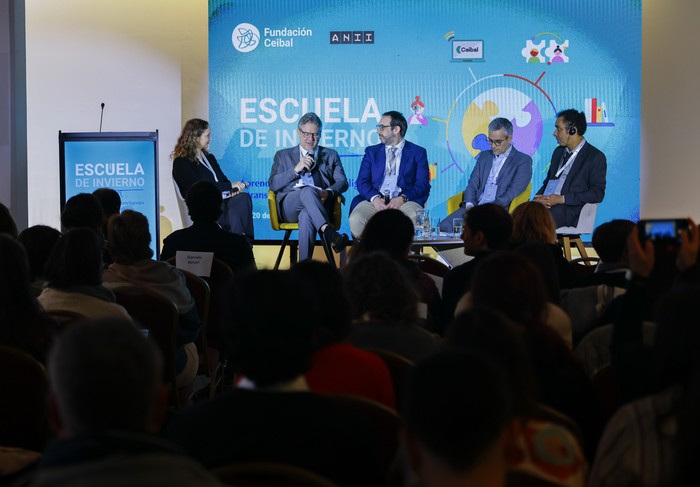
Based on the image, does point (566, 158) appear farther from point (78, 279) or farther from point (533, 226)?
point (78, 279)

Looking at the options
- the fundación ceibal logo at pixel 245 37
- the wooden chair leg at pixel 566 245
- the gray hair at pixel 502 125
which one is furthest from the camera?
the fundación ceibal logo at pixel 245 37

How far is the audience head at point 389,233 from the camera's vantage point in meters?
4.09

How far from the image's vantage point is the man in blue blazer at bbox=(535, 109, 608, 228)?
9898 mm

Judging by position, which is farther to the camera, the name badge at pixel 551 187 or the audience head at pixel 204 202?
the name badge at pixel 551 187

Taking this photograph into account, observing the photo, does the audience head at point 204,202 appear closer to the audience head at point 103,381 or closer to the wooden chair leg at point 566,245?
the audience head at point 103,381

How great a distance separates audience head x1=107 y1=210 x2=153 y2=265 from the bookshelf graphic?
7.15m

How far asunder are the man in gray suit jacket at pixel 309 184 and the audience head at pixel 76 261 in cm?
573

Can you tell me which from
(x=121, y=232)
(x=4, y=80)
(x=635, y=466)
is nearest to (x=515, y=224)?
(x=121, y=232)

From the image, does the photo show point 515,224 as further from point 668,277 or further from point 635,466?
point 635,466

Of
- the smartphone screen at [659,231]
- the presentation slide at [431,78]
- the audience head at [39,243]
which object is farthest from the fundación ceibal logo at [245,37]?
the smartphone screen at [659,231]

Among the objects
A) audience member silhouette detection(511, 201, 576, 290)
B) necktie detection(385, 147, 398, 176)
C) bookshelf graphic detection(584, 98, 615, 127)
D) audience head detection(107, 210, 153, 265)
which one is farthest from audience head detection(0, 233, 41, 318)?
bookshelf graphic detection(584, 98, 615, 127)

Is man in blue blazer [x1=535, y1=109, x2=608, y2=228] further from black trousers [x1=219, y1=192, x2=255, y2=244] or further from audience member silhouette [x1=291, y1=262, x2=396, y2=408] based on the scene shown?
audience member silhouette [x1=291, y1=262, x2=396, y2=408]

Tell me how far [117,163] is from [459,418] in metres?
8.02

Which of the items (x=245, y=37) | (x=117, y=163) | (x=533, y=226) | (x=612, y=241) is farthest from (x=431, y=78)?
(x=612, y=241)
